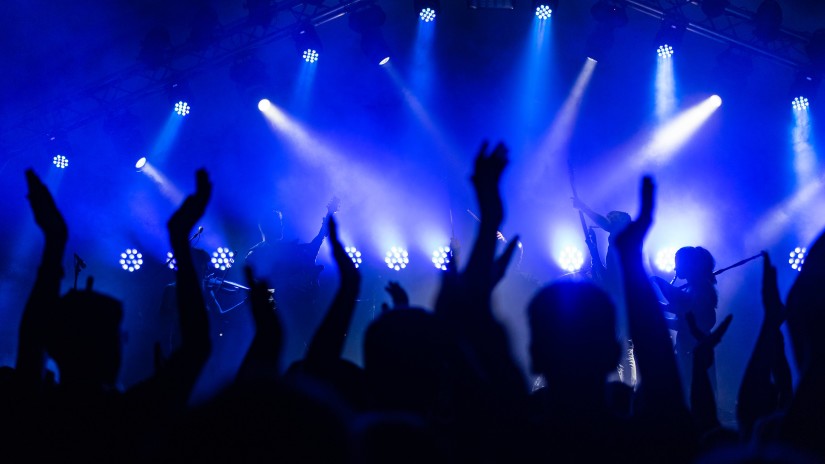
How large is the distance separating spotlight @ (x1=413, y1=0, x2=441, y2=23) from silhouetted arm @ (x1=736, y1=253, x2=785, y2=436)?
24.1 ft

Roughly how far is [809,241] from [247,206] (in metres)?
8.67

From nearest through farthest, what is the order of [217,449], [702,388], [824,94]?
[217,449]
[702,388]
[824,94]

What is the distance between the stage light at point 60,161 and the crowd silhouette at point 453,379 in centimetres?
792

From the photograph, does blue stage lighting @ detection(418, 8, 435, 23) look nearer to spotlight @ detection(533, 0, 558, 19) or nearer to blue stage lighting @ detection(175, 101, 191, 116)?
spotlight @ detection(533, 0, 558, 19)

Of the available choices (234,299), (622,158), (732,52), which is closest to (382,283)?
(234,299)

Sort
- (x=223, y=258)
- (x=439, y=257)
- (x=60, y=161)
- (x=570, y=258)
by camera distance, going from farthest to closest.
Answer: (x=439, y=257) → (x=223, y=258) → (x=570, y=258) → (x=60, y=161)

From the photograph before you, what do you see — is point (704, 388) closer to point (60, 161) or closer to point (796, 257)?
point (796, 257)

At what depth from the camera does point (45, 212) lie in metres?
2.12

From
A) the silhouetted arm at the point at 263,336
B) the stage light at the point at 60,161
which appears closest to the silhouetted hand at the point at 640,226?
the silhouetted arm at the point at 263,336

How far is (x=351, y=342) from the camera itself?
8.42m

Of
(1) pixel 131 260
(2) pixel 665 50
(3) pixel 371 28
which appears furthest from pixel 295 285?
(2) pixel 665 50

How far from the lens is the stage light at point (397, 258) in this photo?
960 centimetres

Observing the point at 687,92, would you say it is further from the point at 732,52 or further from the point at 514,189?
the point at 514,189

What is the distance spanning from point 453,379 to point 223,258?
846 centimetres
